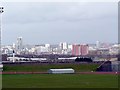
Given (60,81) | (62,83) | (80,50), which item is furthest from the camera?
(80,50)

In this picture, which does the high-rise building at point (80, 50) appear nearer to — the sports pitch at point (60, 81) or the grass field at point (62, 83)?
the sports pitch at point (60, 81)

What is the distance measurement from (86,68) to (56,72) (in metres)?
13.0

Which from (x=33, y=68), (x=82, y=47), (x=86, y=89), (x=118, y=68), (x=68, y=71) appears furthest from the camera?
(x=82, y=47)

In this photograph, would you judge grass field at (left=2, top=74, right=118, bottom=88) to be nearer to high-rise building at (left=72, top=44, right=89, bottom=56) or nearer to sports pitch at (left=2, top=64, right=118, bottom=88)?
sports pitch at (left=2, top=64, right=118, bottom=88)

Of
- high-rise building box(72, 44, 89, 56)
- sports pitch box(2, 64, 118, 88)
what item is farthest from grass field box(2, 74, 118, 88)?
high-rise building box(72, 44, 89, 56)

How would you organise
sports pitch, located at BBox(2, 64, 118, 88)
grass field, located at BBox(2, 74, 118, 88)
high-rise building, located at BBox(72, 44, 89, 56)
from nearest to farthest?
grass field, located at BBox(2, 74, 118, 88) < sports pitch, located at BBox(2, 64, 118, 88) < high-rise building, located at BBox(72, 44, 89, 56)

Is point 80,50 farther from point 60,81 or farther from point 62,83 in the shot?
point 62,83

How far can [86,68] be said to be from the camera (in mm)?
58781

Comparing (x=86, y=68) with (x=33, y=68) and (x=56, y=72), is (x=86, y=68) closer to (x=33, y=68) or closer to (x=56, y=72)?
(x=33, y=68)

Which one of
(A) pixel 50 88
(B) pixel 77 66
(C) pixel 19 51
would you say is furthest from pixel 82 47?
(A) pixel 50 88

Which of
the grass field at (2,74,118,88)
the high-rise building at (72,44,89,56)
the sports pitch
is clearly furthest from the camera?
the high-rise building at (72,44,89,56)

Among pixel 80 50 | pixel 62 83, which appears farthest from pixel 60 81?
pixel 80 50

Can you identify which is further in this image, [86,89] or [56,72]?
[56,72]

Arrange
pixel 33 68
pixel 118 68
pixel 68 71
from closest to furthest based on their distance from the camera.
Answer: pixel 68 71 < pixel 118 68 < pixel 33 68
